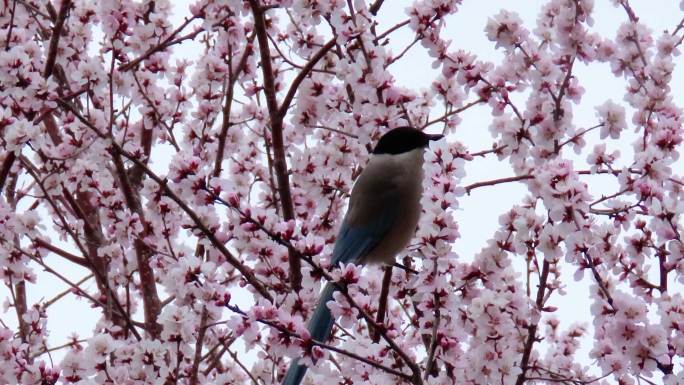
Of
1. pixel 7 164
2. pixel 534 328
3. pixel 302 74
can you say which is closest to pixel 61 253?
pixel 7 164

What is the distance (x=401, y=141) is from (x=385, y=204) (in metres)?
0.32

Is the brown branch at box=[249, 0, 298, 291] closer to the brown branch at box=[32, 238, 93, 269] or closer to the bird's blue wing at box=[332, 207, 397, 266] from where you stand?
the bird's blue wing at box=[332, 207, 397, 266]

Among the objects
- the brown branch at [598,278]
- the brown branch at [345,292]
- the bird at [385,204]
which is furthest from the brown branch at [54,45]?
the brown branch at [598,278]

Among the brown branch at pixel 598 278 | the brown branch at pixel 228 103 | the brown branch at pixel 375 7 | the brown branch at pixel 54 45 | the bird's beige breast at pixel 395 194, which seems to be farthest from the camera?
the brown branch at pixel 228 103

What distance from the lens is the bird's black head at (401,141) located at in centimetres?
397

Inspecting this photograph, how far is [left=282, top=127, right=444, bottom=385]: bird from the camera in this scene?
13.3 ft

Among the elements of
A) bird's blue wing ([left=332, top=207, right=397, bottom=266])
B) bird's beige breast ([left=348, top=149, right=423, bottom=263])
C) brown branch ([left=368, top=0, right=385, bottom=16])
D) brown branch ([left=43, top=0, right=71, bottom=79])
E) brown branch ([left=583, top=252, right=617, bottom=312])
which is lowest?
brown branch ([left=583, top=252, right=617, bottom=312])

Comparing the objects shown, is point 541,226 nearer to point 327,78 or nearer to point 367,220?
point 367,220

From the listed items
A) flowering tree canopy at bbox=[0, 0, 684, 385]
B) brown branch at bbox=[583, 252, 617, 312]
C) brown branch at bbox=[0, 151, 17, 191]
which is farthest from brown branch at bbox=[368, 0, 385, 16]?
brown branch at bbox=[0, 151, 17, 191]

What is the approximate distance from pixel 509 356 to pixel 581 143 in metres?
1.08

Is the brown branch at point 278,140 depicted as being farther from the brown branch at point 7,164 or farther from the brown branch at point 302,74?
the brown branch at point 7,164

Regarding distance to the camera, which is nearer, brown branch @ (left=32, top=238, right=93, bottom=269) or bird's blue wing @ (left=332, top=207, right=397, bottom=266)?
bird's blue wing @ (left=332, top=207, right=397, bottom=266)

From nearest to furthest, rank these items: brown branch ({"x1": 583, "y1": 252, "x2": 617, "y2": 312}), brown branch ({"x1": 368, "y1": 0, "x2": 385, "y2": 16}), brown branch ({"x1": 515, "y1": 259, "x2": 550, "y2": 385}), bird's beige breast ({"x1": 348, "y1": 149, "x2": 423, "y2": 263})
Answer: brown branch ({"x1": 583, "y1": 252, "x2": 617, "y2": 312}), brown branch ({"x1": 515, "y1": 259, "x2": 550, "y2": 385}), brown branch ({"x1": 368, "y1": 0, "x2": 385, "y2": 16}), bird's beige breast ({"x1": 348, "y1": 149, "x2": 423, "y2": 263})

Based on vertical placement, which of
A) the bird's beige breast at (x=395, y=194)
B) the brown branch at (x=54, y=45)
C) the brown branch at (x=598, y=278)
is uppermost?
the brown branch at (x=54, y=45)
